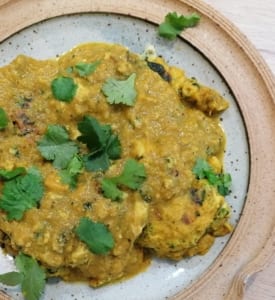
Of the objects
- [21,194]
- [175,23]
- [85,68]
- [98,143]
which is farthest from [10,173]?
[175,23]

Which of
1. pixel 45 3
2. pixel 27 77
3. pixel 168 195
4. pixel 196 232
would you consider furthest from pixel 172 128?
pixel 45 3

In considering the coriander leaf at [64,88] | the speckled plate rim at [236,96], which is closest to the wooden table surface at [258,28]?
the speckled plate rim at [236,96]

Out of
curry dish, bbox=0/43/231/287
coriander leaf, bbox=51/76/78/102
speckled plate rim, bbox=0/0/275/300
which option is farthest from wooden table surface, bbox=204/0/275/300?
coriander leaf, bbox=51/76/78/102

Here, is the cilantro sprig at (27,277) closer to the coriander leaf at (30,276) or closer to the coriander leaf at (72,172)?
A: the coriander leaf at (30,276)

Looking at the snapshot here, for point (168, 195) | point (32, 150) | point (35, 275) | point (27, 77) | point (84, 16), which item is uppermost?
point (84, 16)

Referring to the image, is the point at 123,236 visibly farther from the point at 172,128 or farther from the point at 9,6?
the point at 9,6
